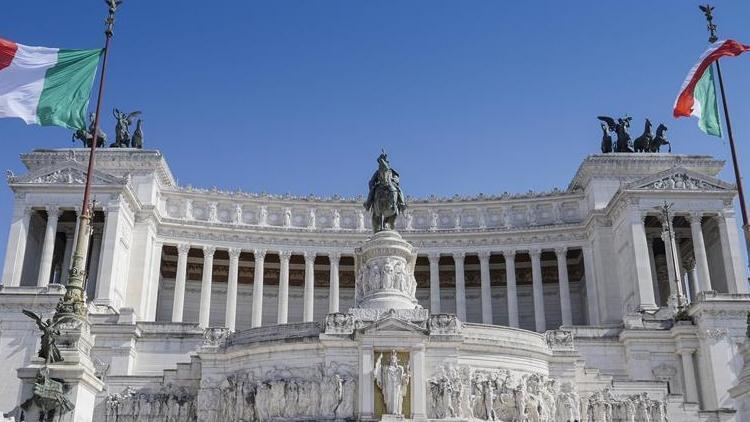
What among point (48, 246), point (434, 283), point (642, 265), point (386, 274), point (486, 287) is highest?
point (48, 246)

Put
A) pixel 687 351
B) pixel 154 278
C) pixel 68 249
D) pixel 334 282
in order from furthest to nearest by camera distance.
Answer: pixel 334 282 < pixel 154 278 < pixel 68 249 < pixel 687 351

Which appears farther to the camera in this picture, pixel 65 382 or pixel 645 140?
pixel 645 140

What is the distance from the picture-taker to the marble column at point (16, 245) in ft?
209

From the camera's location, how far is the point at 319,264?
8006cm

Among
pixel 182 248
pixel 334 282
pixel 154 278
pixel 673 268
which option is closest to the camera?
pixel 673 268

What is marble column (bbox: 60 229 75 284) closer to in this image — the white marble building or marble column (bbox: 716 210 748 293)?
the white marble building

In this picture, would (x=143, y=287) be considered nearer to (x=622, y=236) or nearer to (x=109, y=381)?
(x=109, y=381)

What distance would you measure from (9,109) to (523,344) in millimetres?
25569

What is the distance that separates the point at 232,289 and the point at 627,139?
4121cm

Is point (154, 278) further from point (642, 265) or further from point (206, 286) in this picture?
point (642, 265)

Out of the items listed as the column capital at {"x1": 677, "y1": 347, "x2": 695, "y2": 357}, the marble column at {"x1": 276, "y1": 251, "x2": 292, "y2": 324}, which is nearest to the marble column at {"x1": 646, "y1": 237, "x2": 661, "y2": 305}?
the column capital at {"x1": 677, "y1": 347, "x2": 695, "y2": 357}

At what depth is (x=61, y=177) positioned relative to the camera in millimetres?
67375

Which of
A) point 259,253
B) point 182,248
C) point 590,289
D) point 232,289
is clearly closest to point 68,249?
point 182,248

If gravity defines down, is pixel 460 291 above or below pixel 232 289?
above
